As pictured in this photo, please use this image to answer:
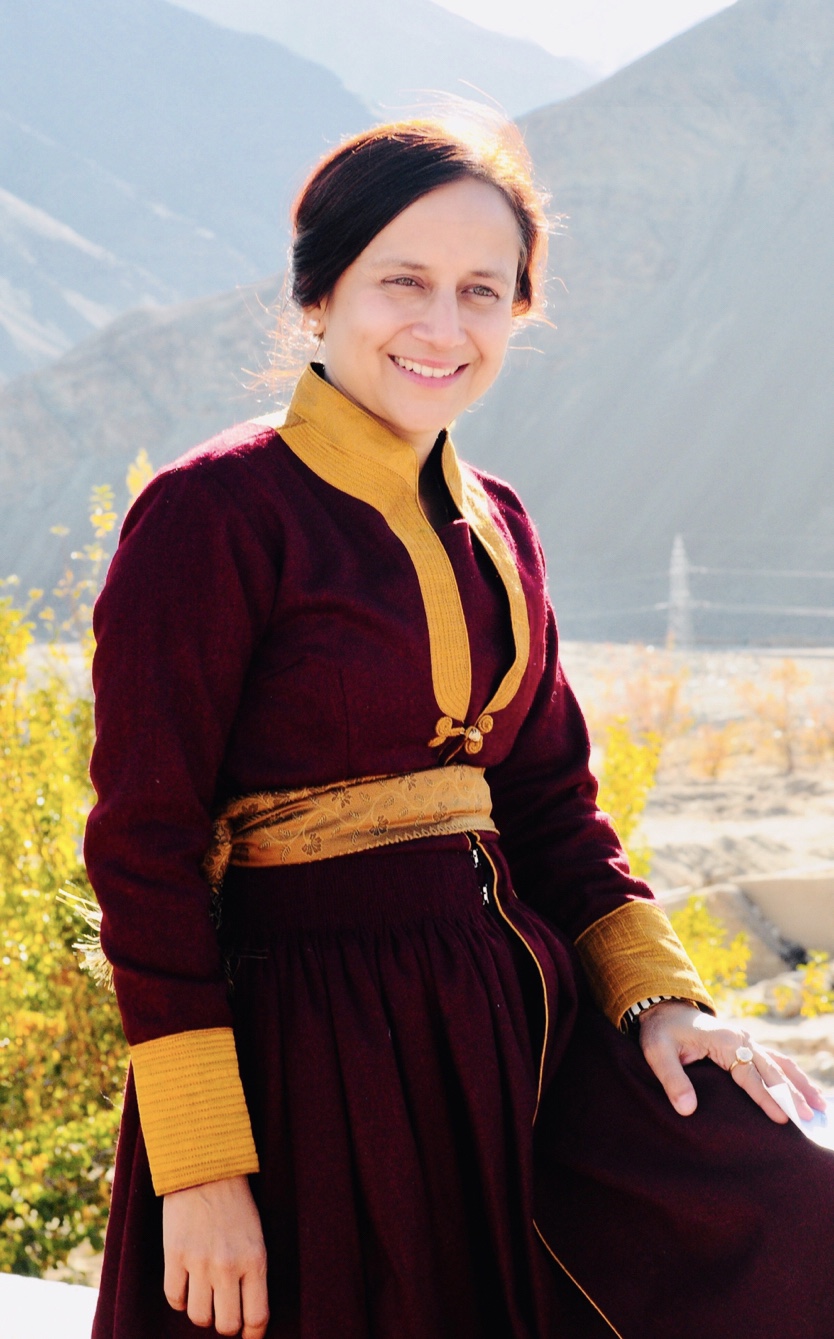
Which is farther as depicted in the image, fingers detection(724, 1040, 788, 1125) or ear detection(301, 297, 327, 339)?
ear detection(301, 297, 327, 339)

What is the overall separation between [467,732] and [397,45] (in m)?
92.2

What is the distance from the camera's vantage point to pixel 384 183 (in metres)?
1.41

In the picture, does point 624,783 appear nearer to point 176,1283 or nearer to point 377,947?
point 377,947

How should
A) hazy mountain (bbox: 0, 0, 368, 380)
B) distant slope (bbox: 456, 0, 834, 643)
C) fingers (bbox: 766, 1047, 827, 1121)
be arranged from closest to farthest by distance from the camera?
fingers (bbox: 766, 1047, 827, 1121), distant slope (bbox: 456, 0, 834, 643), hazy mountain (bbox: 0, 0, 368, 380)

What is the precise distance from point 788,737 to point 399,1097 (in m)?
8.25

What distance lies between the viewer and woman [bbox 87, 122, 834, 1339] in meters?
1.26

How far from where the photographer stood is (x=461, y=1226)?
1.33 m

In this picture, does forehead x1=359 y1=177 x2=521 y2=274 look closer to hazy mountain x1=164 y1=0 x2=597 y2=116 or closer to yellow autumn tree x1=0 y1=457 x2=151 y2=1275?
yellow autumn tree x1=0 y1=457 x2=151 y2=1275

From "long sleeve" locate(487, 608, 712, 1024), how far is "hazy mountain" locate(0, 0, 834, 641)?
2629 centimetres

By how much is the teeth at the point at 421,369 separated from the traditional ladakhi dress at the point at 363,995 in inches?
2.8

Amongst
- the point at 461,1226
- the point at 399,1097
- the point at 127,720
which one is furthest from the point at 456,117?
the point at 461,1226

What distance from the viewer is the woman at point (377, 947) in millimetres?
1264

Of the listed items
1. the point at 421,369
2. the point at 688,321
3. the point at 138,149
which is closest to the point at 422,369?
the point at 421,369

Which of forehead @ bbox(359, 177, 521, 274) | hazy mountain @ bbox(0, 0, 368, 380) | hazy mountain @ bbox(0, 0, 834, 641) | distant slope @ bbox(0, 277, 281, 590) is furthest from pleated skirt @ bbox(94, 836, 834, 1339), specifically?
hazy mountain @ bbox(0, 0, 368, 380)
